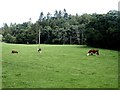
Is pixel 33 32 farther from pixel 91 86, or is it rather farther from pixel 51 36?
pixel 91 86

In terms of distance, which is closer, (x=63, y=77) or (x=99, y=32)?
(x=63, y=77)

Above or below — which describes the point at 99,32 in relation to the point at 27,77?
above

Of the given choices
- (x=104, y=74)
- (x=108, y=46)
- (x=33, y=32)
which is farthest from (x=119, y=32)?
(x=33, y=32)

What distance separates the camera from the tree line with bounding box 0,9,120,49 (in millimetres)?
60828

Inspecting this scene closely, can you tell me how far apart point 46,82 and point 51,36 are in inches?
3726

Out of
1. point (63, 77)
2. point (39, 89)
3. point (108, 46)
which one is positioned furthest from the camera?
point (108, 46)

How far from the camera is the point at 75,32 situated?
114 m

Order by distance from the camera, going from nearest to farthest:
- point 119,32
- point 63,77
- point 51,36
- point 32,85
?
point 32,85
point 63,77
point 119,32
point 51,36

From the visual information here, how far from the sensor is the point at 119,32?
56.4 m

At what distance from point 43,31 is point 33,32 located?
473 centimetres

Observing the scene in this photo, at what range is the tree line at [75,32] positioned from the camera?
60.8 metres

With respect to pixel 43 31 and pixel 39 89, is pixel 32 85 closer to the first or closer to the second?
pixel 39 89

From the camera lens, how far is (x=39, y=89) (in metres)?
15.6

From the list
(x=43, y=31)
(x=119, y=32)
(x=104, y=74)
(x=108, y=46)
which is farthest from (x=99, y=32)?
(x=43, y=31)
